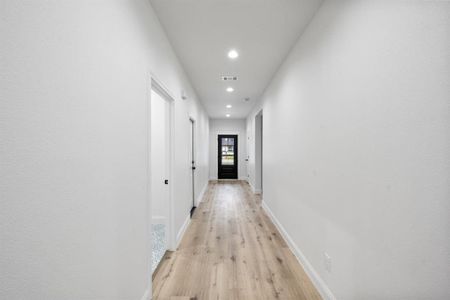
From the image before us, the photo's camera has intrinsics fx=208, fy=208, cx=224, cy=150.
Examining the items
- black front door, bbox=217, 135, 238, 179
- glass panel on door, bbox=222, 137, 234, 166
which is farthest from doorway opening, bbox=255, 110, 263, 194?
glass panel on door, bbox=222, 137, 234, 166

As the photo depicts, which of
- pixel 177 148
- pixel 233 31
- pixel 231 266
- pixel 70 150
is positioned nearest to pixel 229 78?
pixel 233 31

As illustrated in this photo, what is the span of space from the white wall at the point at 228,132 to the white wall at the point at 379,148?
6756 millimetres

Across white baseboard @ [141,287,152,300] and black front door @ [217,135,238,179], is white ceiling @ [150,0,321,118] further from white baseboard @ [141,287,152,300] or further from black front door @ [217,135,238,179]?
black front door @ [217,135,238,179]

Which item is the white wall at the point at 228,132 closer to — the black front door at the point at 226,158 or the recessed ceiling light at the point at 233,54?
the black front door at the point at 226,158

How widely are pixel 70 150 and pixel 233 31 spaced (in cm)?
209

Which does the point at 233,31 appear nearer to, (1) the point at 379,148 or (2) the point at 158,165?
(1) the point at 379,148

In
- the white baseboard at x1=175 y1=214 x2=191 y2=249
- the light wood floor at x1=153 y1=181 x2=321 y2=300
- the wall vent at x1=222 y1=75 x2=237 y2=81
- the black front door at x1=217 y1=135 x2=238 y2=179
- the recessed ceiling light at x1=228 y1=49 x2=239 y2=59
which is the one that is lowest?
the light wood floor at x1=153 y1=181 x2=321 y2=300

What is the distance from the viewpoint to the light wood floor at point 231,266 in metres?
1.93

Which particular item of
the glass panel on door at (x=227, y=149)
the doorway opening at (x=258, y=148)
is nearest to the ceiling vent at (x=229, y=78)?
the doorway opening at (x=258, y=148)

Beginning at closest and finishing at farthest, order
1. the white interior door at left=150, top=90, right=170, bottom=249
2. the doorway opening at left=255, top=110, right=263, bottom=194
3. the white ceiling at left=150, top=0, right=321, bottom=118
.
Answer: the white ceiling at left=150, top=0, right=321, bottom=118 → the white interior door at left=150, top=90, right=170, bottom=249 → the doorway opening at left=255, top=110, right=263, bottom=194

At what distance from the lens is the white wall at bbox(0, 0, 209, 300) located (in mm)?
665

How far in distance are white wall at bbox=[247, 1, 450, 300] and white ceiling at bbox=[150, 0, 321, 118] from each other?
0.96ft

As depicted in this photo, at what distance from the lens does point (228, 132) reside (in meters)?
9.05

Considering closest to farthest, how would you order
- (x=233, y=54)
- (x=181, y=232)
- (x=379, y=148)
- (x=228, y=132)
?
(x=379, y=148) < (x=233, y=54) < (x=181, y=232) < (x=228, y=132)
